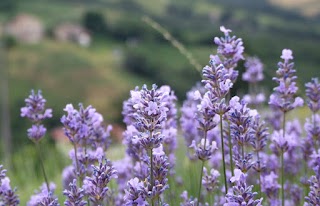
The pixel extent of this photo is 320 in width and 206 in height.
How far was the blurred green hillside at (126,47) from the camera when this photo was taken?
33844 mm

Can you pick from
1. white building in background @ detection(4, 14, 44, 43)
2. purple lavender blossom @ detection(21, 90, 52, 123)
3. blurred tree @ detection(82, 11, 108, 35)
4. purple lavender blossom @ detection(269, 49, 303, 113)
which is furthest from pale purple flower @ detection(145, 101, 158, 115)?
white building in background @ detection(4, 14, 44, 43)

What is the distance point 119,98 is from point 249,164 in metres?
31.7

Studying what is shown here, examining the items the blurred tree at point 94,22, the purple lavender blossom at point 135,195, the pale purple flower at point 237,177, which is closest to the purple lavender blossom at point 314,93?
the pale purple flower at point 237,177

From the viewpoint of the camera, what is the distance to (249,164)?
196cm

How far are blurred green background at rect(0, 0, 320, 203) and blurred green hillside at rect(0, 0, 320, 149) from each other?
0.06 m

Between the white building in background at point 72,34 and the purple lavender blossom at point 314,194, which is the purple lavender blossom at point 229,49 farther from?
the white building in background at point 72,34

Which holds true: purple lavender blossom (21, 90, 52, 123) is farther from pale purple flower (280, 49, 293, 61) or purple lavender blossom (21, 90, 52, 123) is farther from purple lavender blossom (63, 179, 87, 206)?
pale purple flower (280, 49, 293, 61)

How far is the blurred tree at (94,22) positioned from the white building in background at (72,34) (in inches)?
24.8

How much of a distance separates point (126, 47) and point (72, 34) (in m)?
4.00

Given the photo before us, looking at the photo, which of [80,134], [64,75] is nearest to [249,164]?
[80,134]

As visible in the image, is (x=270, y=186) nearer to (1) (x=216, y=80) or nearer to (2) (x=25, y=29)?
(1) (x=216, y=80)

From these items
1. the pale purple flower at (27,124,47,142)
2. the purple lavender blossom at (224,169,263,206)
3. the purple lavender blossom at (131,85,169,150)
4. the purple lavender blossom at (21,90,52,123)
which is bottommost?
the purple lavender blossom at (224,169,263,206)

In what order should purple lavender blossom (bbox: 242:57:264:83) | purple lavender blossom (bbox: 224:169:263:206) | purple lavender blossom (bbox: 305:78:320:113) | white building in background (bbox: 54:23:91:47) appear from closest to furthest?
1. purple lavender blossom (bbox: 224:169:263:206)
2. purple lavender blossom (bbox: 305:78:320:113)
3. purple lavender blossom (bbox: 242:57:264:83)
4. white building in background (bbox: 54:23:91:47)

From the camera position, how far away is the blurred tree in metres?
38.4
